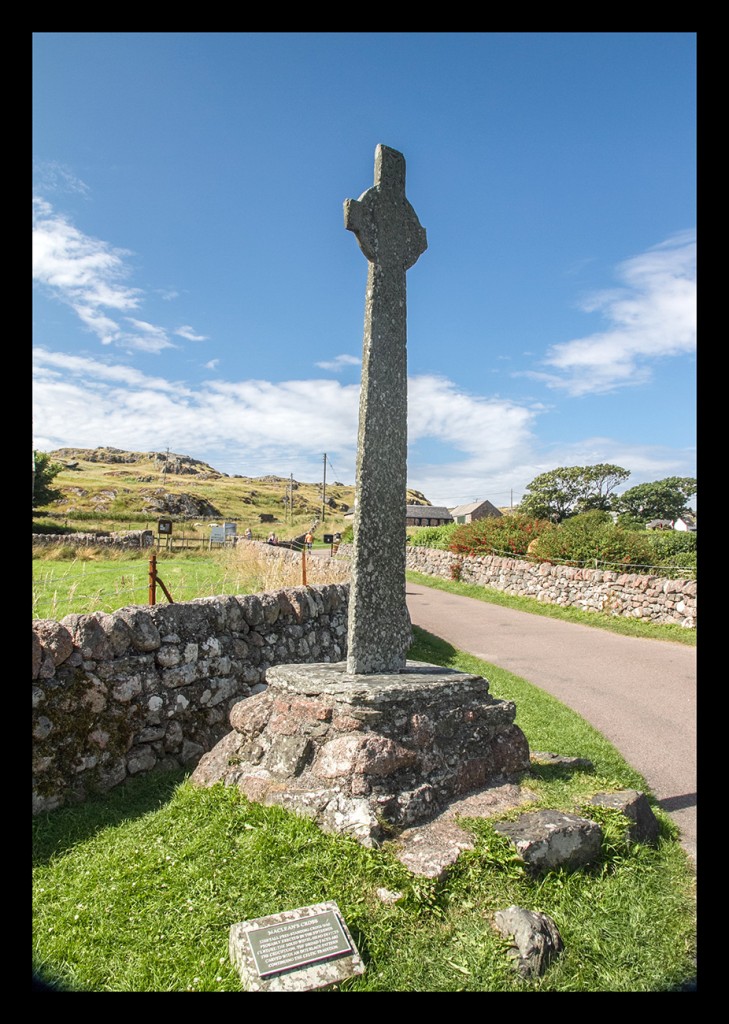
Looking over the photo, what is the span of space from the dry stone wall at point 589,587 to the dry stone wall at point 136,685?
11.6 metres

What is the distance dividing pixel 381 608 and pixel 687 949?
2.86 metres

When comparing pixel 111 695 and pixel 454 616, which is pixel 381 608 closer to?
pixel 111 695

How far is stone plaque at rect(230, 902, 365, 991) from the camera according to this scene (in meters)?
2.79

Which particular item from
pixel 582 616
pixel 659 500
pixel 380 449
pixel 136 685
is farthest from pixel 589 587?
pixel 659 500

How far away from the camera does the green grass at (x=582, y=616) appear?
14250 millimetres

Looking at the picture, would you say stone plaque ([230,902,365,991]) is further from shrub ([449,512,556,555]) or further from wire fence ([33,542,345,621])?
shrub ([449,512,556,555])

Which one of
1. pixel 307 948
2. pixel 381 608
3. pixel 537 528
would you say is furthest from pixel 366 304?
pixel 537 528

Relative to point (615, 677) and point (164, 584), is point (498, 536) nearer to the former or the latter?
point (615, 677)

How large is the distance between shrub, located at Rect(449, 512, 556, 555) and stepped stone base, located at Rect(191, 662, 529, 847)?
18.6 metres

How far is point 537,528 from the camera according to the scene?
24.3 meters

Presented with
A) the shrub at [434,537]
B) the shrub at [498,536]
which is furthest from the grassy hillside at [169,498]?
the shrub at [498,536]

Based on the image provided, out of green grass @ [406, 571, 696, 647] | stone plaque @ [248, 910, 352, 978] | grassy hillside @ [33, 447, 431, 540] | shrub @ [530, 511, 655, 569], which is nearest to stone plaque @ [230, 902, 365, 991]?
stone plaque @ [248, 910, 352, 978]

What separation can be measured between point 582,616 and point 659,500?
55924 millimetres

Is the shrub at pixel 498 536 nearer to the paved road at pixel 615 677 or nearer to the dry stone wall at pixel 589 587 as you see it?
the dry stone wall at pixel 589 587
